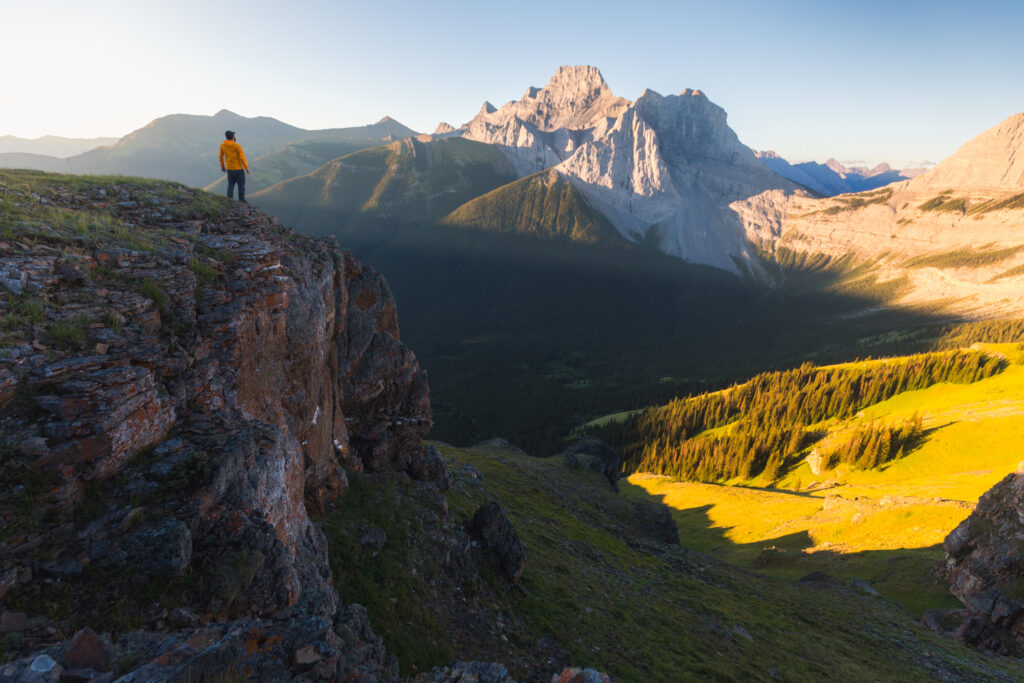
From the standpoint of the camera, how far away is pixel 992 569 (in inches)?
1453

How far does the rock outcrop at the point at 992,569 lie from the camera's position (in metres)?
34.3

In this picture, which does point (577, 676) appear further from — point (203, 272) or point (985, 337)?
point (985, 337)

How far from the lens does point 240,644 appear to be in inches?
327

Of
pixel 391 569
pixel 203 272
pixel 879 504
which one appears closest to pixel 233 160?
pixel 203 272

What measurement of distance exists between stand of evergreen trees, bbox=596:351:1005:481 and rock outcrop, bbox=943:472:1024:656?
61986mm

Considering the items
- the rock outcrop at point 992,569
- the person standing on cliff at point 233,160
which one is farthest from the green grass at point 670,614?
the person standing on cliff at point 233,160

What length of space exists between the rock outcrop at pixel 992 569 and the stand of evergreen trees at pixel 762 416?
203ft

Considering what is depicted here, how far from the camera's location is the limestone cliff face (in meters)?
8.68

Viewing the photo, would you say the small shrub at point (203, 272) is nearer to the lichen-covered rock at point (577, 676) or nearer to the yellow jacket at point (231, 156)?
the yellow jacket at point (231, 156)

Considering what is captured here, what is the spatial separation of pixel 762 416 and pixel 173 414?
471 ft

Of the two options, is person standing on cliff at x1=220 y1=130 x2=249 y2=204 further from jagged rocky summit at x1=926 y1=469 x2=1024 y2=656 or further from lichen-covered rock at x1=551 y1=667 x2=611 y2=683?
jagged rocky summit at x1=926 y1=469 x2=1024 y2=656

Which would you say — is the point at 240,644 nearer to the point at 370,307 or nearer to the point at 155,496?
the point at 155,496

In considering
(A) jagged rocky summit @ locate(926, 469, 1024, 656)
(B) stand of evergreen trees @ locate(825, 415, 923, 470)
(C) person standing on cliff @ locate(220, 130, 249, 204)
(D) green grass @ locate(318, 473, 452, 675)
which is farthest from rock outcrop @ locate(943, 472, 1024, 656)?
(C) person standing on cliff @ locate(220, 130, 249, 204)

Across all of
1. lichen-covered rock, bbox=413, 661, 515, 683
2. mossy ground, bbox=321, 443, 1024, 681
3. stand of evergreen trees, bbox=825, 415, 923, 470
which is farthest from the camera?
Answer: stand of evergreen trees, bbox=825, 415, 923, 470
